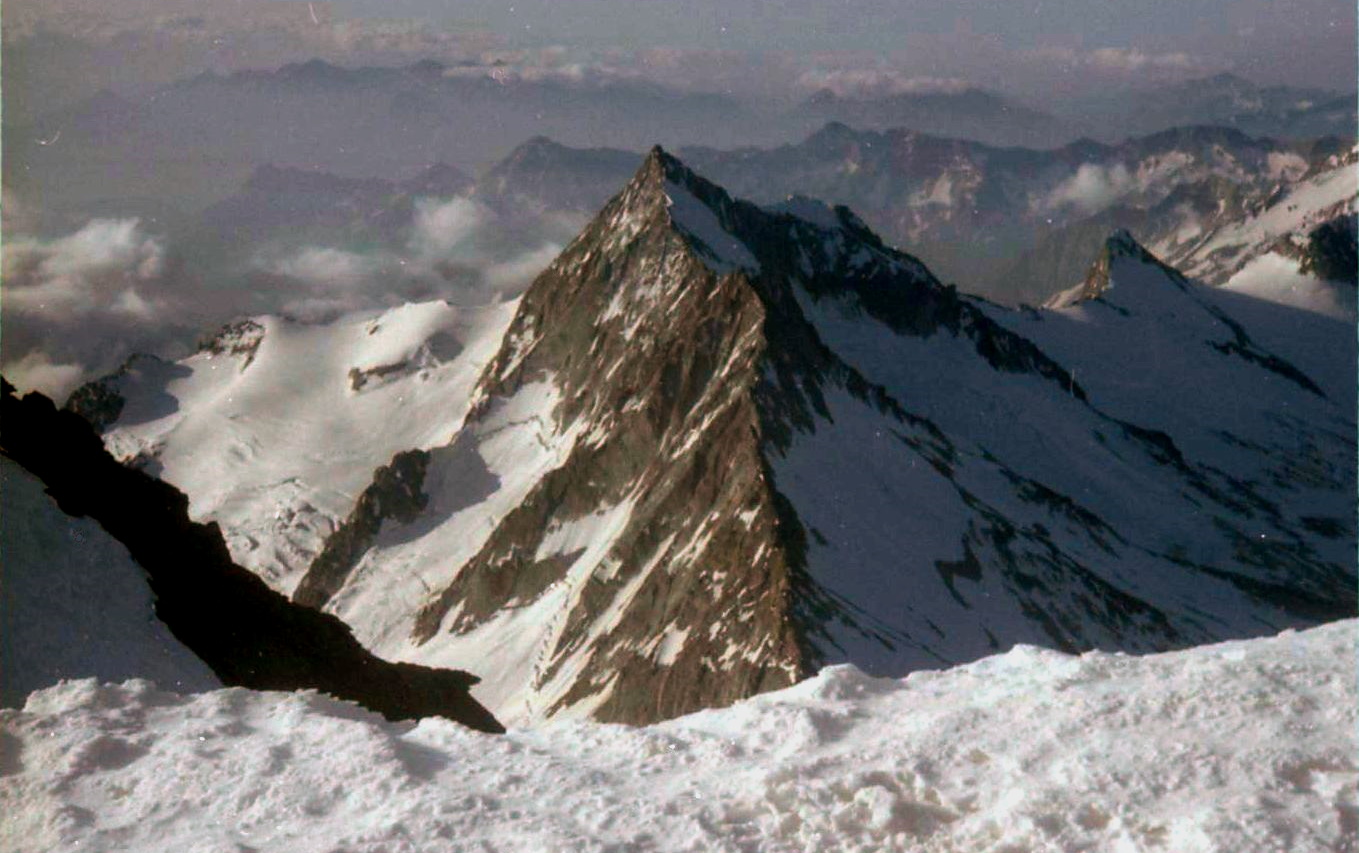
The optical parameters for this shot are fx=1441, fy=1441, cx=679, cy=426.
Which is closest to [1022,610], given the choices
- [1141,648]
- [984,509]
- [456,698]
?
[1141,648]

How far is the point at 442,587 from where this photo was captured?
180 metres

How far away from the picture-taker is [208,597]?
30.4 meters

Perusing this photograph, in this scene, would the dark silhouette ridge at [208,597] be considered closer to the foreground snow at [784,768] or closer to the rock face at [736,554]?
the foreground snow at [784,768]

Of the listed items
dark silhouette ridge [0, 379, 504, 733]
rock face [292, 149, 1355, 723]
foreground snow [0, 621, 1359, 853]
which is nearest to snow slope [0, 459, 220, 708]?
dark silhouette ridge [0, 379, 504, 733]

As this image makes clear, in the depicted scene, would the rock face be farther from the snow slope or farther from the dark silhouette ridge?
the snow slope

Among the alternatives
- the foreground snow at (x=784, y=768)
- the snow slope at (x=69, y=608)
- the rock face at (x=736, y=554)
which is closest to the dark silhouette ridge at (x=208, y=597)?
the snow slope at (x=69, y=608)

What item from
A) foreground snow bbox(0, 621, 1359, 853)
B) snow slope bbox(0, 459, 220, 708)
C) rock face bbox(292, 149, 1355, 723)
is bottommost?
rock face bbox(292, 149, 1355, 723)

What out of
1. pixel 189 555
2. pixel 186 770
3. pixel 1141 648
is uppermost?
pixel 189 555

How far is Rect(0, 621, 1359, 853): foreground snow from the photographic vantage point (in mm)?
14281

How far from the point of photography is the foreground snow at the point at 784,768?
14281 millimetres

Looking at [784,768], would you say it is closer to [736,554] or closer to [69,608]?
[69,608]

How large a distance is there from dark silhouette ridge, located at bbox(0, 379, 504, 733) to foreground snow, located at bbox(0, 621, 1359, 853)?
9.15 m

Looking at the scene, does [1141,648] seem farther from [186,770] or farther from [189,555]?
[186,770]

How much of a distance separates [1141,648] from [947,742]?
11079 cm
